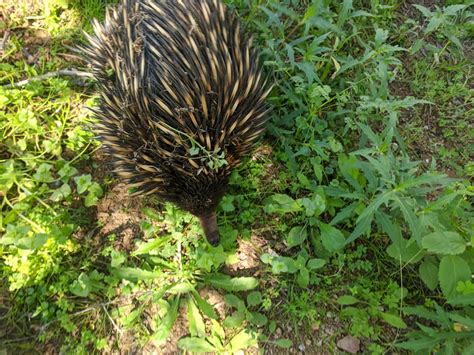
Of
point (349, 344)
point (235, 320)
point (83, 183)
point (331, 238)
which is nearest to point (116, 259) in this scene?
point (83, 183)

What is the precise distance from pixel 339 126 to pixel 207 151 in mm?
1207

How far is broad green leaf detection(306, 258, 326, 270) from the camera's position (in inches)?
85.0

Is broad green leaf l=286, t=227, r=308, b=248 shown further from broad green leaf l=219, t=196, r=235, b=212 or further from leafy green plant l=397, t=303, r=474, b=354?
leafy green plant l=397, t=303, r=474, b=354

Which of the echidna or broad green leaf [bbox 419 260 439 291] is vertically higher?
the echidna

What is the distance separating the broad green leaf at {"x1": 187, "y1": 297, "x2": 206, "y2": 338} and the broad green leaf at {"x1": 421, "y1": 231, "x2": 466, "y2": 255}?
1220 mm

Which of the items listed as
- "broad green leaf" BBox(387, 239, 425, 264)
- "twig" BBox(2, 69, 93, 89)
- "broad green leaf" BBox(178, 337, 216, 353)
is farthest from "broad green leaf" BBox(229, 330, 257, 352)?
"twig" BBox(2, 69, 93, 89)

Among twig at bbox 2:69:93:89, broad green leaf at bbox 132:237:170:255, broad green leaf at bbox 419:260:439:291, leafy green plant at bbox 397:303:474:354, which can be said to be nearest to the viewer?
leafy green plant at bbox 397:303:474:354

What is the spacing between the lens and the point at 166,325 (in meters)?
2.07

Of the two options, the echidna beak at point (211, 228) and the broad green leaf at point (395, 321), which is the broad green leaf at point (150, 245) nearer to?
the echidna beak at point (211, 228)

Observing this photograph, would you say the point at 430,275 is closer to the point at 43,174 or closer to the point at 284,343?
the point at 284,343

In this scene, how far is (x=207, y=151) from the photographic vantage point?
187cm

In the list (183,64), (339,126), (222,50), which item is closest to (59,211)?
(183,64)

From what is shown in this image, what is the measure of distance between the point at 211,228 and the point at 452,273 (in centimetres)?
125

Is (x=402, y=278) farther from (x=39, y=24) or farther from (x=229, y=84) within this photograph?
(x=39, y=24)
